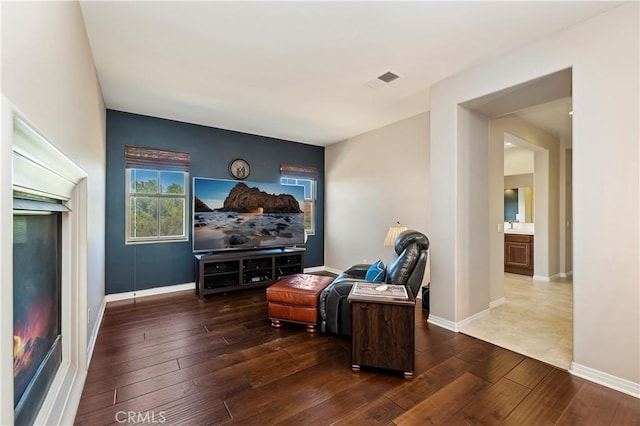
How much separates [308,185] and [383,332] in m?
4.24

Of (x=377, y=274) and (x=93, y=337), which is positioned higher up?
(x=377, y=274)

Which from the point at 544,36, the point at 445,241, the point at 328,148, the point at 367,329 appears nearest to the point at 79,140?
the point at 367,329

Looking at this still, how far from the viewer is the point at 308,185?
6105 mm

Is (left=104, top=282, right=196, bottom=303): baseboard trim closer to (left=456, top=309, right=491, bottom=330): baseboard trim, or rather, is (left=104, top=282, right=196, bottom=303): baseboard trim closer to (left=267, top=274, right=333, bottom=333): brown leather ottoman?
(left=267, top=274, right=333, bottom=333): brown leather ottoman

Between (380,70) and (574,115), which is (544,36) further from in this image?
(380,70)

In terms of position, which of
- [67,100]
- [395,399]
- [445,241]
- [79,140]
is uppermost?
[67,100]

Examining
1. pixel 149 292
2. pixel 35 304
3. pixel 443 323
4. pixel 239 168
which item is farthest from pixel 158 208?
pixel 443 323

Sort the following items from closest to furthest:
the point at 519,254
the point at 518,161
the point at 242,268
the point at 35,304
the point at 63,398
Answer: the point at 35,304
the point at 63,398
the point at 242,268
the point at 519,254
the point at 518,161

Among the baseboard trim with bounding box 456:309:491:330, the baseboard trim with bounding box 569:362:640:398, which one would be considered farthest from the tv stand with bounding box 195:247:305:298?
the baseboard trim with bounding box 569:362:640:398

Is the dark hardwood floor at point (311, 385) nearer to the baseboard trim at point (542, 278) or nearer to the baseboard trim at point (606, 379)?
the baseboard trim at point (606, 379)

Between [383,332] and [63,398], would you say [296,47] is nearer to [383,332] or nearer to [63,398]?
[383,332]

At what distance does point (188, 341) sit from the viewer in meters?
2.76

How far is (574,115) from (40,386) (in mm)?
3908

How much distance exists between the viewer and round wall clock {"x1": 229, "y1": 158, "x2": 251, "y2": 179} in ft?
16.6
